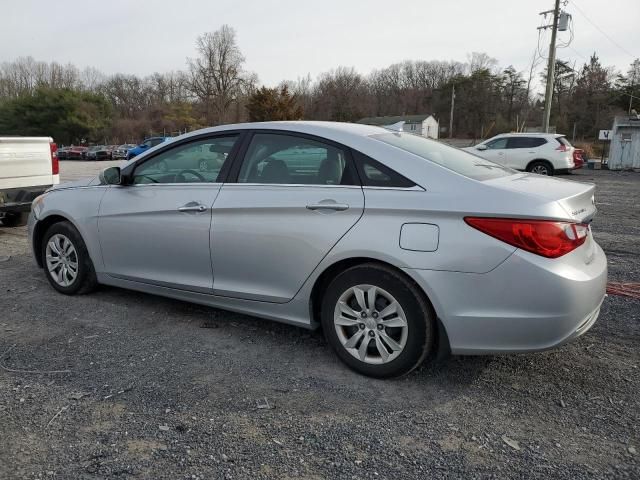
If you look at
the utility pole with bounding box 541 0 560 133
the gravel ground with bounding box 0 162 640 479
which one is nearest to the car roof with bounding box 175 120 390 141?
the gravel ground with bounding box 0 162 640 479

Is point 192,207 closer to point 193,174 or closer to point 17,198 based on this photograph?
point 193,174

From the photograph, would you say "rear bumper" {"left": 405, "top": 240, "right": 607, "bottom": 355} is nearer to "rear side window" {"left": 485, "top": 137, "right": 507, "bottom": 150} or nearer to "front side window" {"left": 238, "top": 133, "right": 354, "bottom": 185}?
"front side window" {"left": 238, "top": 133, "right": 354, "bottom": 185}

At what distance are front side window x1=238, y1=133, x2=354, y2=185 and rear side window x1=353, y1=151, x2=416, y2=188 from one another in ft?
0.26

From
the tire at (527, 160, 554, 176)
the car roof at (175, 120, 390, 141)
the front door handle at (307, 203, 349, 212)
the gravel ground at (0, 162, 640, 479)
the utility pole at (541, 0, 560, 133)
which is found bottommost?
the gravel ground at (0, 162, 640, 479)

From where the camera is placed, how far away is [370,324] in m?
2.92

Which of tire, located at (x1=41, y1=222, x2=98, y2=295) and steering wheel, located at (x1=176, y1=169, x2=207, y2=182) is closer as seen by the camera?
steering wheel, located at (x1=176, y1=169, x2=207, y2=182)

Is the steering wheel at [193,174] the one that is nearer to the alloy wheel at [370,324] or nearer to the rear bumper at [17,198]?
the alloy wheel at [370,324]

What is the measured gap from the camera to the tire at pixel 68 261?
170 inches

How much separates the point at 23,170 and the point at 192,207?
16.0 feet

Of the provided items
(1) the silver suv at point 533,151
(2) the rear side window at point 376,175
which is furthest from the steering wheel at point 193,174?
(1) the silver suv at point 533,151

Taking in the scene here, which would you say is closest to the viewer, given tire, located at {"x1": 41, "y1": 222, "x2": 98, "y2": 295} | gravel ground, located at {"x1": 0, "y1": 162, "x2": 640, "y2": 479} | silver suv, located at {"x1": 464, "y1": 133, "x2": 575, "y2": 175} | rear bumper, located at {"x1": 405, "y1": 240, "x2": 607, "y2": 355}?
gravel ground, located at {"x1": 0, "y1": 162, "x2": 640, "y2": 479}

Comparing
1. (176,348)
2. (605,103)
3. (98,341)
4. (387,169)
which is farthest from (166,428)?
(605,103)

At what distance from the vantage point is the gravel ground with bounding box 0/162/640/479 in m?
2.23

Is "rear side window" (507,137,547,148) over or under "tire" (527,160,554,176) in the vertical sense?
over
